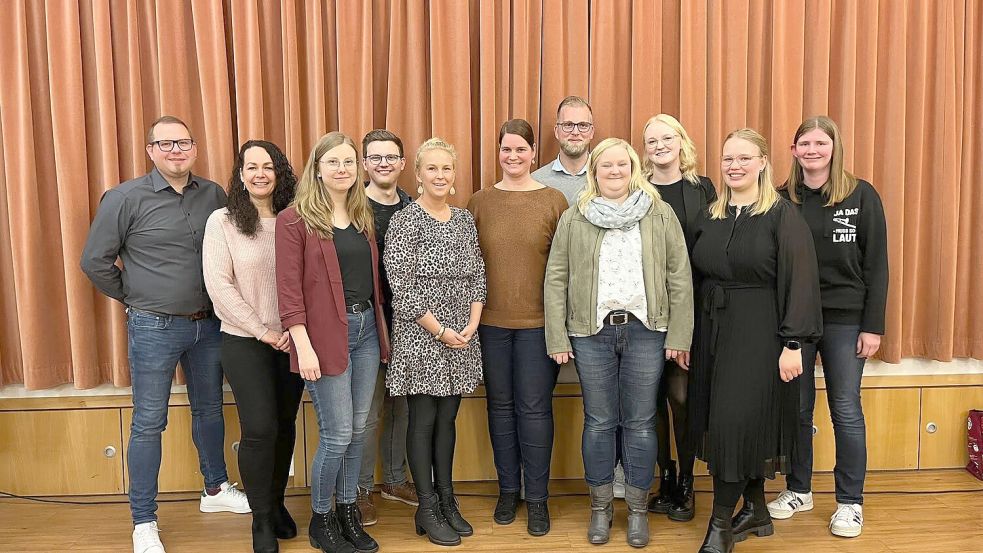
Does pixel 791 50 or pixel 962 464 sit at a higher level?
pixel 791 50

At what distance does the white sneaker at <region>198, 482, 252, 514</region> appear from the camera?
302 cm

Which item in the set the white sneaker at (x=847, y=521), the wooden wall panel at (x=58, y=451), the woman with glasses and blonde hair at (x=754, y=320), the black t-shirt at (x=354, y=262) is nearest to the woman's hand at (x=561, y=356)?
the woman with glasses and blonde hair at (x=754, y=320)

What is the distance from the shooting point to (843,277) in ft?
8.96

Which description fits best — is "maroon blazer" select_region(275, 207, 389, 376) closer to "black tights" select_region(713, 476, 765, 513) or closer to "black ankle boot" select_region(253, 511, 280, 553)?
"black ankle boot" select_region(253, 511, 280, 553)

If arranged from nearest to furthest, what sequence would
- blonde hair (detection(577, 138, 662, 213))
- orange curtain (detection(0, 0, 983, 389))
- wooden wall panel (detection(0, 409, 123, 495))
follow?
blonde hair (detection(577, 138, 662, 213))
orange curtain (detection(0, 0, 983, 389))
wooden wall panel (detection(0, 409, 123, 495))

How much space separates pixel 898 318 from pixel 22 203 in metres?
4.05

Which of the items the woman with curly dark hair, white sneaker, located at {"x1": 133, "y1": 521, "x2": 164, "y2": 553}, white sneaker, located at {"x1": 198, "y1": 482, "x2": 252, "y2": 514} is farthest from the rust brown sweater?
white sneaker, located at {"x1": 133, "y1": 521, "x2": 164, "y2": 553}

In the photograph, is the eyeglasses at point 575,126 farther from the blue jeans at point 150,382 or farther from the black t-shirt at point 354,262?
the blue jeans at point 150,382

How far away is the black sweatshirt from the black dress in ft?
1.26

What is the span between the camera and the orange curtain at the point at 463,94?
9.98 ft

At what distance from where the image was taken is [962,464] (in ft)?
11.3

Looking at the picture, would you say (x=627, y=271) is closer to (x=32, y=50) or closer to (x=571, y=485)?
(x=571, y=485)

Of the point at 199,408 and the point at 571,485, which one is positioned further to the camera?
the point at 571,485

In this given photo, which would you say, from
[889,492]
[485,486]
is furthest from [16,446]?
[889,492]
